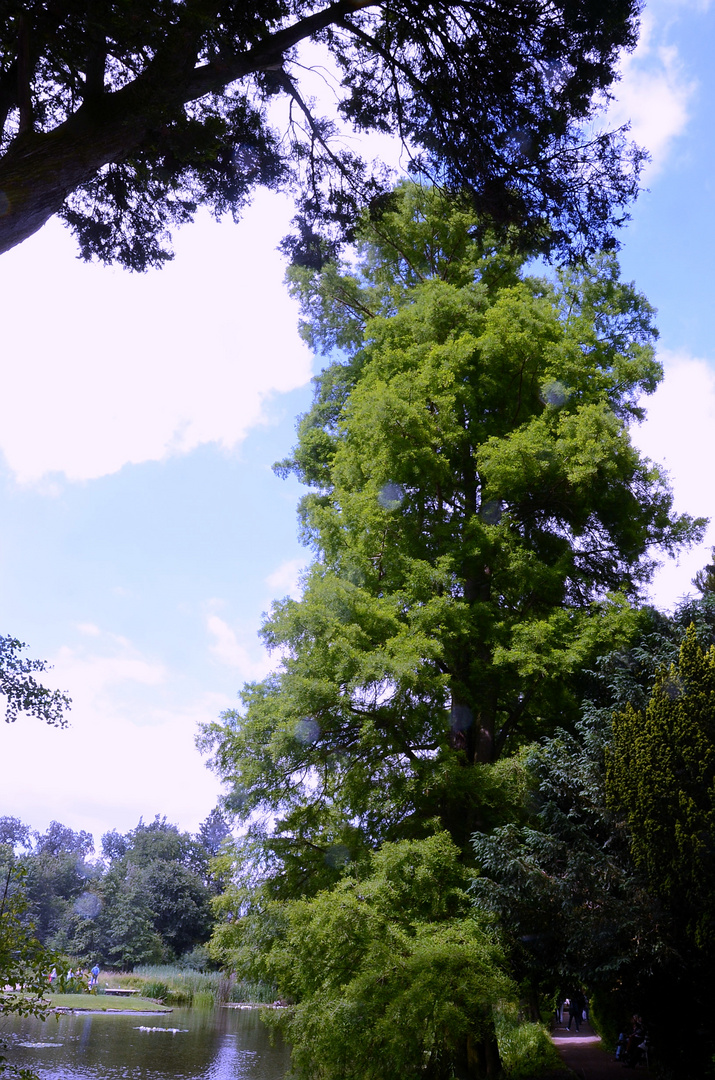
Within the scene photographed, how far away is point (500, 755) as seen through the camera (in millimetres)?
11219

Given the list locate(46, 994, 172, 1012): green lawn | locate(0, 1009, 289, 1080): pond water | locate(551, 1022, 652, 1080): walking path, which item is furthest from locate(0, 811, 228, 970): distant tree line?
locate(551, 1022, 652, 1080): walking path

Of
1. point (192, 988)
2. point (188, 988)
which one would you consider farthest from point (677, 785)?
point (192, 988)

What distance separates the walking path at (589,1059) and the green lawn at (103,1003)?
39.6 ft

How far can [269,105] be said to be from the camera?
772cm

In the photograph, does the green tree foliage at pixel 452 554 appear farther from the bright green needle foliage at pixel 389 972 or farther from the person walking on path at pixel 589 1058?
the person walking on path at pixel 589 1058

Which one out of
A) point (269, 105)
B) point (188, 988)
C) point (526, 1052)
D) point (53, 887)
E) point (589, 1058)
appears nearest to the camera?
point (269, 105)

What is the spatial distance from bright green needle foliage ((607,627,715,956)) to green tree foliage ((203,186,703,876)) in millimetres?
1186

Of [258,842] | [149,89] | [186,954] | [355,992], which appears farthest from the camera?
[186,954]

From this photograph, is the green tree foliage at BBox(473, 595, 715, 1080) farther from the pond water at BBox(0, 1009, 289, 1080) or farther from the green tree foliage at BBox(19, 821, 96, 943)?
the green tree foliage at BBox(19, 821, 96, 943)

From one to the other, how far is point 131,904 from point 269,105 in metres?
43.7

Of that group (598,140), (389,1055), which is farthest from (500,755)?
(598,140)

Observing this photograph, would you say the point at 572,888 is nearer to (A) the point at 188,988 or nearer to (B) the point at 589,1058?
(B) the point at 589,1058

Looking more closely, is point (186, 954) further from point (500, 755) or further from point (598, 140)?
point (598, 140)

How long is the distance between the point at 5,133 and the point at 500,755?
9.44 meters
